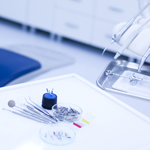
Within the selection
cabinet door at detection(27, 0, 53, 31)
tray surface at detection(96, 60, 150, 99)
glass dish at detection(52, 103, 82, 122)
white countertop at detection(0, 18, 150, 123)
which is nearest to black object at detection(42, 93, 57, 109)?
glass dish at detection(52, 103, 82, 122)

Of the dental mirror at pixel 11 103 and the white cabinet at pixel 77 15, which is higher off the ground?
the dental mirror at pixel 11 103

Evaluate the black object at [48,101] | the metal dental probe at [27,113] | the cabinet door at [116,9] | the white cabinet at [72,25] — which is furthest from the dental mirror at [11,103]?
the white cabinet at [72,25]

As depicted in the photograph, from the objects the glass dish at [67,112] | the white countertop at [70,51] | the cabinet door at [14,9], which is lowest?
the white countertop at [70,51]

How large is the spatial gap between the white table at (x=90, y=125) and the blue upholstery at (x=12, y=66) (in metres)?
0.52

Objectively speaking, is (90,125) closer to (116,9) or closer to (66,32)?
(116,9)

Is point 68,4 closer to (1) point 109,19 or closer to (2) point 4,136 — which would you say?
(1) point 109,19

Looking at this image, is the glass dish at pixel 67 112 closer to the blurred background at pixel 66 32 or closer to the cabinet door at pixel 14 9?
the blurred background at pixel 66 32

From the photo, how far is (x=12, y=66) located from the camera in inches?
73.6

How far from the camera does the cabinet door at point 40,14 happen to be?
364 cm

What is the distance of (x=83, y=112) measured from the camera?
3.53 ft

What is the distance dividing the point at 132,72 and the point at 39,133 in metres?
0.60

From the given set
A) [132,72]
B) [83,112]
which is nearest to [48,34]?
[132,72]

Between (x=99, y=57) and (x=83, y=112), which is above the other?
(x=83, y=112)

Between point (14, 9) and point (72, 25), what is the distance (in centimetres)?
92
